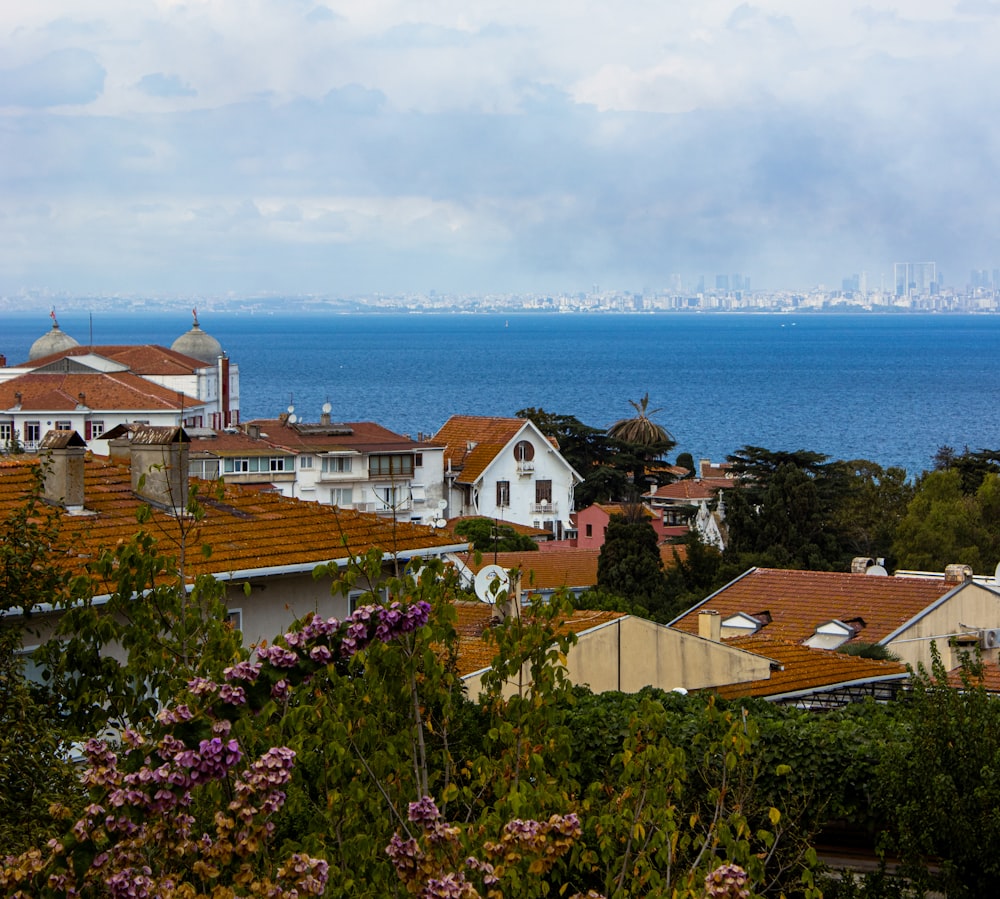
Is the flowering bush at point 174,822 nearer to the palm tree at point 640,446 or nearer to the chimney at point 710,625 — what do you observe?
the chimney at point 710,625

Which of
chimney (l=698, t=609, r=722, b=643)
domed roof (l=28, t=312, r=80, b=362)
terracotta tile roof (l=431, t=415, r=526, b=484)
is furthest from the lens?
domed roof (l=28, t=312, r=80, b=362)

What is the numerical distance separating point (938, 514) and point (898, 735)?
33.4 metres

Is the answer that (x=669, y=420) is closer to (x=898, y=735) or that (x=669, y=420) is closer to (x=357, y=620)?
(x=898, y=735)

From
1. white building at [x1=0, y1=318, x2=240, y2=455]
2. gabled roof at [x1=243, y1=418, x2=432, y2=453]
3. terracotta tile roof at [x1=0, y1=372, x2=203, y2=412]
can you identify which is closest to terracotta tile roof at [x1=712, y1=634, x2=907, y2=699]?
white building at [x1=0, y1=318, x2=240, y2=455]

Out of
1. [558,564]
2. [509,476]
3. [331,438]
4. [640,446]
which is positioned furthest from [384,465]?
[640,446]

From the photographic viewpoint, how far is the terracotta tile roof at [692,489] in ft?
252

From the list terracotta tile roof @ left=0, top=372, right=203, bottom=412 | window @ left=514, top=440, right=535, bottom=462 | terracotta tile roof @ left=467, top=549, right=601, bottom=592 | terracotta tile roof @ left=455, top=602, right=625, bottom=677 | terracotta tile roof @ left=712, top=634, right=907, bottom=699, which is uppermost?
terracotta tile roof @ left=0, top=372, right=203, bottom=412

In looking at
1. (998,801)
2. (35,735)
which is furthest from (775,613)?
(35,735)

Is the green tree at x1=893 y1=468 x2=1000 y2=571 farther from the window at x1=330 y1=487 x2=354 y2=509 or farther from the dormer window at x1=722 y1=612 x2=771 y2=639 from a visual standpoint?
the window at x1=330 y1=487 x2=354 y2=509

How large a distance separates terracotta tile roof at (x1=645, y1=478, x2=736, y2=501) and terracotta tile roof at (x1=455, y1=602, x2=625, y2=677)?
5343 cm

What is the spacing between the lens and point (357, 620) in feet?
21.6

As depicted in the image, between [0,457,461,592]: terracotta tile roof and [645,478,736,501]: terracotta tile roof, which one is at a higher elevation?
[0,457,461,592]: terracotta tile roof

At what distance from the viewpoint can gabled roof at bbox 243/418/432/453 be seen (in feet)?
217

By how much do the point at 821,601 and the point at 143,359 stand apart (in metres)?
62.2
